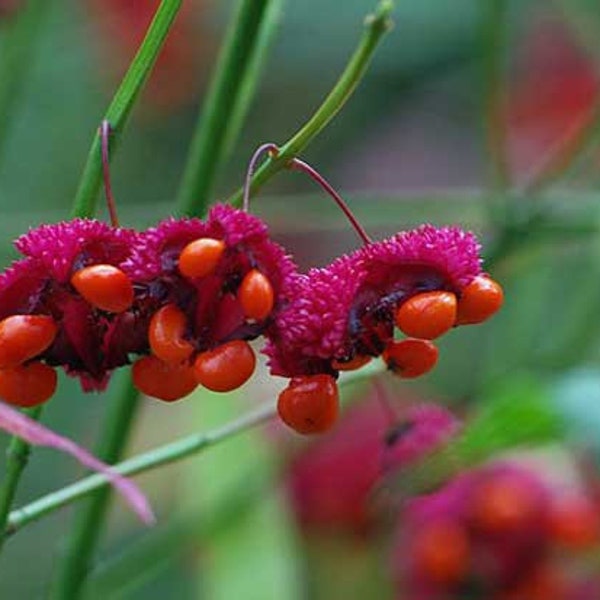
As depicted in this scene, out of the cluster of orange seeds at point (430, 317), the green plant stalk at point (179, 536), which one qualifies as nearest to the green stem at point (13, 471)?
the cluster of orange seeds at point (430, 317)

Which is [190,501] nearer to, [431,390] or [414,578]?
[414,578]

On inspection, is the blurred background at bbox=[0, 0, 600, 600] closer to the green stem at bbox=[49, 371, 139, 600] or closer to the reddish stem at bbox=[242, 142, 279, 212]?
the green stem at bbox=[49, 371, 139, 600]

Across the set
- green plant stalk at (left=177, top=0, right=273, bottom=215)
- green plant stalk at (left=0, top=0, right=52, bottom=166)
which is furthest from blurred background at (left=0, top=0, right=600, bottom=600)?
green plant stalk at (left=177, top=0, right=273, bottom=215)

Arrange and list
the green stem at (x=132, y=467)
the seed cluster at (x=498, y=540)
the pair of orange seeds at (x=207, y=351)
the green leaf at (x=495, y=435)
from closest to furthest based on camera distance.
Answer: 1. the pair of orange seeds at (x=207, y=351)
2. the green stem at (x=132, y=467)
3. the green leaf at (x=495, y=435)
4. the seed cluster at (x=498, y=540)

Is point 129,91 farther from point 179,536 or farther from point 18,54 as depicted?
point 179,536

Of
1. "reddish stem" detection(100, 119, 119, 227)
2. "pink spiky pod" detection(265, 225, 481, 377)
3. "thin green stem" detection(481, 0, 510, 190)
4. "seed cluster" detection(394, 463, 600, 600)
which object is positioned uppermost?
"thin green stem" detection(481, 0, 510, 190)

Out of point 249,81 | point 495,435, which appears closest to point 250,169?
point 249,81

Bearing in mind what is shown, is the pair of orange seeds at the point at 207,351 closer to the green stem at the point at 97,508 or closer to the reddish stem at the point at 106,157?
the reddish stem at the point at 106,157

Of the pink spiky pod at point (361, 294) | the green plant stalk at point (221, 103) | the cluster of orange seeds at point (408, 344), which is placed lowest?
the cluster of orange seeds at point (408, 344)
